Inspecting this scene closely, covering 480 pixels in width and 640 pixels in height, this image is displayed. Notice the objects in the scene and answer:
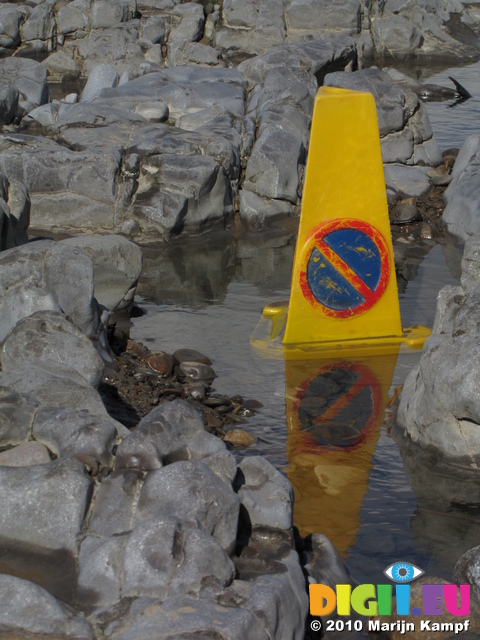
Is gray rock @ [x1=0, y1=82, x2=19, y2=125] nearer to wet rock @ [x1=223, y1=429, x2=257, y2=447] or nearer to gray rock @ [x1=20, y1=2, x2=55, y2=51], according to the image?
gray rock @ [x1=20, y1=2, x2=55, y2=51]

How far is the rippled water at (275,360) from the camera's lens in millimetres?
4188

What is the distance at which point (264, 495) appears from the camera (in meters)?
3.42

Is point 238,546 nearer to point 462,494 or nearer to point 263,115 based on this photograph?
point 462,494

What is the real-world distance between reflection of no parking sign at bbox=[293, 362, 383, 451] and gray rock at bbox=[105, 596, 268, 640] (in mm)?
2379

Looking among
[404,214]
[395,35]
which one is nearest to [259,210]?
[404,214]

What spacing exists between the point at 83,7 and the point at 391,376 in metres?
13.6

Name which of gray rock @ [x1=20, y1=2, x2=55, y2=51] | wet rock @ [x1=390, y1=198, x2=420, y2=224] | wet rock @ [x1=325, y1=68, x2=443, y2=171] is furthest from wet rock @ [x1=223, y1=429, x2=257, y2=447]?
gray rock @ [x1=20, y1=2, x2=55, y2=51]

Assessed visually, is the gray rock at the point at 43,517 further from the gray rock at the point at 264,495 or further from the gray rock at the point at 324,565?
the gray rock at the point at 324,565

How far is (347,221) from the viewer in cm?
607

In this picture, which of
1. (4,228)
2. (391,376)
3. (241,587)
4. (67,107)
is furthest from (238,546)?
(67,107)

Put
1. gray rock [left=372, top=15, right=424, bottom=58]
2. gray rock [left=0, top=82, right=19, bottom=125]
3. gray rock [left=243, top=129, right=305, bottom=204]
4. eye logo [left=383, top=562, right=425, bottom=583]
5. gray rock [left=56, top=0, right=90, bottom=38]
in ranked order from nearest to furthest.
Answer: eye logo [left=383, top=562, right=425, bottom=583]
gray rock [left=243, top=129, right=305, bottom=204]
gray rock [left=0, top=82, right=19, bottom=125]
gray rock [left=56, top=0, right=90, bottom=38]
gray rock [left=372, top=15, right=424, bottom=58]

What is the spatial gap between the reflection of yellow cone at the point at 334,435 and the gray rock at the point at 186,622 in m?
1.45

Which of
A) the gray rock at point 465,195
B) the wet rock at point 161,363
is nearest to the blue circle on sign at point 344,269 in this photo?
the wet rock at point 161,363

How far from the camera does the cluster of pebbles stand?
5.32m
